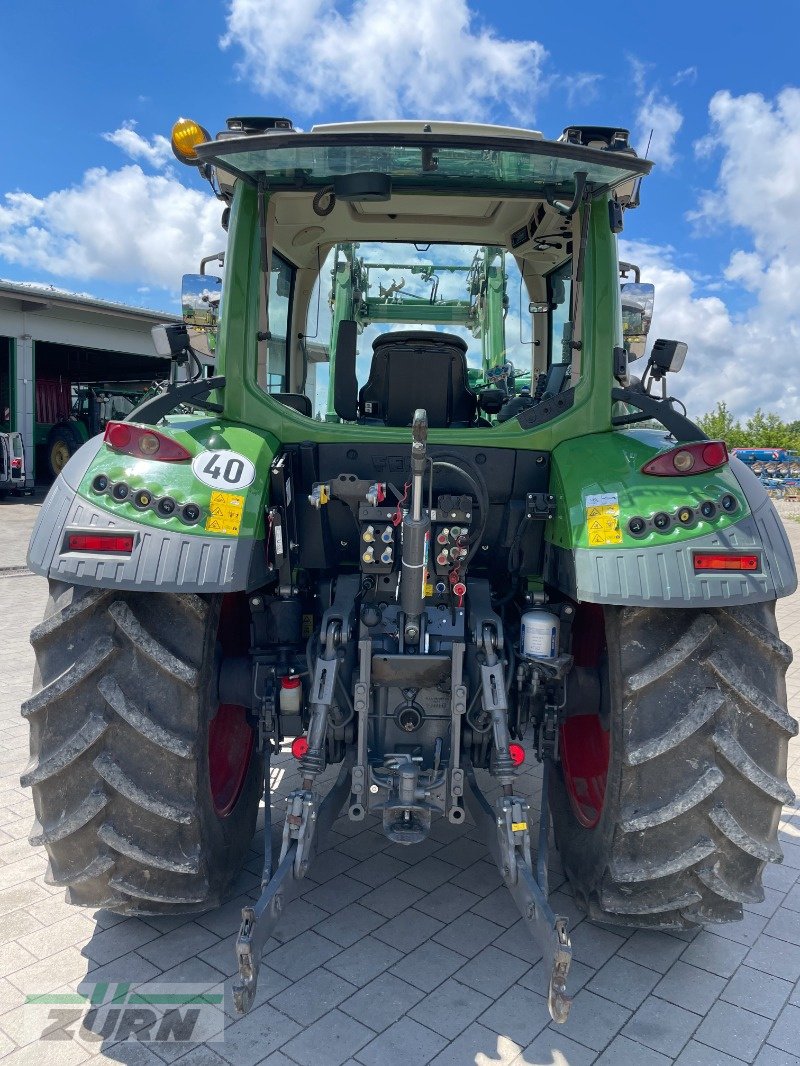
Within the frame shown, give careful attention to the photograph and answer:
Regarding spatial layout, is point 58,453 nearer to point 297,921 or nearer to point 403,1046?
point 297,921

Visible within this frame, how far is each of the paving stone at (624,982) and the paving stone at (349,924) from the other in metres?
0.72

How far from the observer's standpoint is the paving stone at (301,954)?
8.71 feet

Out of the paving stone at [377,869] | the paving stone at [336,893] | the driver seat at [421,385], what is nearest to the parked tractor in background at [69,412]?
the driver seat at [421,385]

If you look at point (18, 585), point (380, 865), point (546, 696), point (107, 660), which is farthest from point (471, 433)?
point (18, 585)

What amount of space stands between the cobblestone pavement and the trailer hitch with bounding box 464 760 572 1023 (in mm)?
348

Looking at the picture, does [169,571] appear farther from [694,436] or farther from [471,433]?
[694,436]

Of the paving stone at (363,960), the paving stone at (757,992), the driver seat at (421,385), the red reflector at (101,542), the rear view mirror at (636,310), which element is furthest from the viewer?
the driver seat at (421,385)

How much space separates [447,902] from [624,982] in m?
0.71

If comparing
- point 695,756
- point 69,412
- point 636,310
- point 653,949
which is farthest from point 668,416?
point 69,412

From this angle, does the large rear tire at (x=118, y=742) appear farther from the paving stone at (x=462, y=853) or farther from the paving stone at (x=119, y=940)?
the paving stone at (x=462, y=853)

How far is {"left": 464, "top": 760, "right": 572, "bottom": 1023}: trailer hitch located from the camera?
6.45 ft

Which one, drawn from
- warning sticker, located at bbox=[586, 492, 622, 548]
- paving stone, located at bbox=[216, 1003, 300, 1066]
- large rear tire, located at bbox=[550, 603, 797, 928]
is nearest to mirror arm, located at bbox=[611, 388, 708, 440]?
warning sticker, located at bbox=[586, 492, 622, 548]

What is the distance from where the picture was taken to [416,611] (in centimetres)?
260

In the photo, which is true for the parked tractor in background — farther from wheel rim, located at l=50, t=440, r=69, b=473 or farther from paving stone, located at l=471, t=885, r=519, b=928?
paving stone, located at l=471, t=885, r=519, b=928
